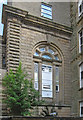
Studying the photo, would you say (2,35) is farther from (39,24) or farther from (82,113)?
(82,113)

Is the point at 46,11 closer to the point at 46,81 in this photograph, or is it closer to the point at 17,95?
the point at 46,81

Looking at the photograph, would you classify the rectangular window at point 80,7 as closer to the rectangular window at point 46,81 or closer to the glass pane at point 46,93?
the rectangular window at point 46,81

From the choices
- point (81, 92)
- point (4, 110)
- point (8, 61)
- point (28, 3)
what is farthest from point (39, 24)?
point (4, 110)

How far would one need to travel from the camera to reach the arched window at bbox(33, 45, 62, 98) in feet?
70.1

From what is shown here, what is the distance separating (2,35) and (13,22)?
6.73 metres

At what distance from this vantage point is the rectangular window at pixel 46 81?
21.5 meters

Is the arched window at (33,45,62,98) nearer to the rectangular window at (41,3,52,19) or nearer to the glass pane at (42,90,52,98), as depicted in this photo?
the glass pane at (42,90,52,98)

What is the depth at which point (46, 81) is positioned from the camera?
71.8 ft

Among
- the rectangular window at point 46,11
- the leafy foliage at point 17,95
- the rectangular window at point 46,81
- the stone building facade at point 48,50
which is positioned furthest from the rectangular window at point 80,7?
the leafy foliage at point 17,95

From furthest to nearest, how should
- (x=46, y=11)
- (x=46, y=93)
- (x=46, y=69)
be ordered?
1. (x=46, y=11)
2. (x=46, y=69)
3. (x=46, y=93)

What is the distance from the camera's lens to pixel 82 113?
1989cm

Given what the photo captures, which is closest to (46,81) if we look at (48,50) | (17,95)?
(48,50)

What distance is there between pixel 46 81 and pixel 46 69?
1341mm

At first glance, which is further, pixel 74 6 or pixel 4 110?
pixel 74 6
